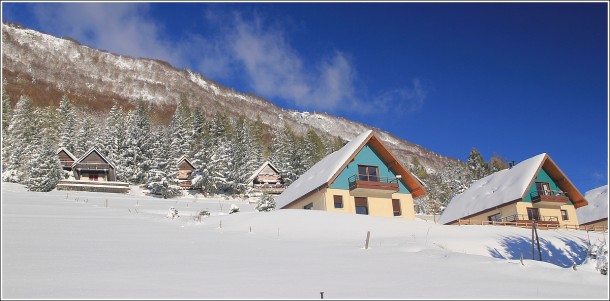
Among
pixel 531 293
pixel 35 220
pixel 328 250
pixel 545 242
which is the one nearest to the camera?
pixel 531 293

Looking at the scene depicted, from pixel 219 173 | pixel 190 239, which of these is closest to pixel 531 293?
pixel 190 239

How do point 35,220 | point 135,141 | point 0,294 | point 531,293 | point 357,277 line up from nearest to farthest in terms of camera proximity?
1. point 0,294
2. point 531,293
3. point 357,277
4. point 35,220
5. point 135,141

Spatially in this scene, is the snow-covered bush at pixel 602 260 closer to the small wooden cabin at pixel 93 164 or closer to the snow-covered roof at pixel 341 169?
the snow-covered roof at pixel 341 169

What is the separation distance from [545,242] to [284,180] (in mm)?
46021

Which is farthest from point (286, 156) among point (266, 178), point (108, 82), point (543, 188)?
point (108, 82)

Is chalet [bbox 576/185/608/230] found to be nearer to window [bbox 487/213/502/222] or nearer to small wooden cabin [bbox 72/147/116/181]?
window [bbox 487/213/502/222]

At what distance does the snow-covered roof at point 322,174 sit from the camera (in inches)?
1436

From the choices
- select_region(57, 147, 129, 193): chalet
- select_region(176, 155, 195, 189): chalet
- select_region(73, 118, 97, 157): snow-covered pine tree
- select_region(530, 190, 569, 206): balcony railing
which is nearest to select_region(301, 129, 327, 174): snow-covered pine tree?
select_region(176, 155, 195, 189): chalet

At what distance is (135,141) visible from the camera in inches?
2594

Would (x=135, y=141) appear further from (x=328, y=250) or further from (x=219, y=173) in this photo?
(x=328, y=250)

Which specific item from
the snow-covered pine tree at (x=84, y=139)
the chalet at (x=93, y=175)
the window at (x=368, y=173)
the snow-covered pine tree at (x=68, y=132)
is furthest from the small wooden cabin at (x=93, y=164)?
the window at (x=368, y=173)

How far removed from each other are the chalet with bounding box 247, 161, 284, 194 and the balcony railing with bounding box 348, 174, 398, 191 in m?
30.1

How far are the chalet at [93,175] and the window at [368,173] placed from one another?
3169cm

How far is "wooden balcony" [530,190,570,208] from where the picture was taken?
41.0 m
